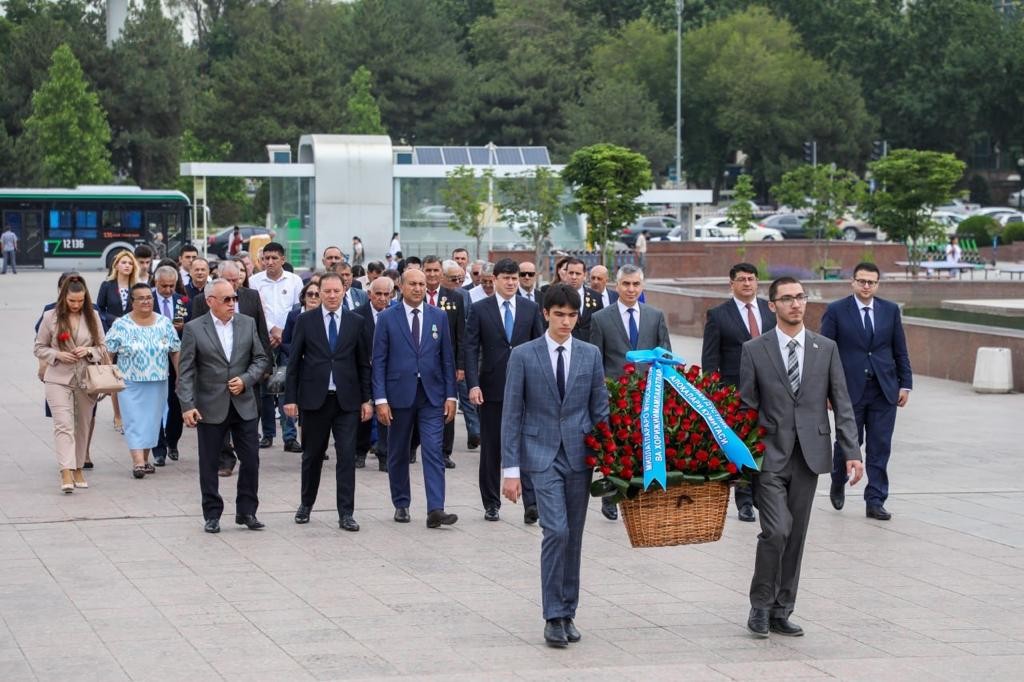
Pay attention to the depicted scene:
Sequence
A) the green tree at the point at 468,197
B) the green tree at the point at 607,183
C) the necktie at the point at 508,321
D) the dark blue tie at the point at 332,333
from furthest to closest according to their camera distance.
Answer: the green tree at the point at 468,197 → the green tree at the point at 607,183 → the necktie at the point at 508,321 → the dark blue tie at the point at 332,333

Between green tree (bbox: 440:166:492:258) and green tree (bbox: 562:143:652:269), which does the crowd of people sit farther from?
green tree (bbox: 440:166:492:258)

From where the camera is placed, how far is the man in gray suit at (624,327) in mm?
11375

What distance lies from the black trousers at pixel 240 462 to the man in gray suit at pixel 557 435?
3.35 metres

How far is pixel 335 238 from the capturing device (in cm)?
4456

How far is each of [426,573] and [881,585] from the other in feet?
8.54

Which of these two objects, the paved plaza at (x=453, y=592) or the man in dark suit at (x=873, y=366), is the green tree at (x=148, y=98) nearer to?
the paved plaza at (x=453, y=592)

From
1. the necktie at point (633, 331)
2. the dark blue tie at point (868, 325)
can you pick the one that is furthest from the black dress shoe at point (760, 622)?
the dark blue tie at point (868, 325)

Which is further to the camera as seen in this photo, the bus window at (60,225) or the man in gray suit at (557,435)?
the bus window at (60,225)

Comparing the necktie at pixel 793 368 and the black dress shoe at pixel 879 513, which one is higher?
the necktie at pixel 793 368

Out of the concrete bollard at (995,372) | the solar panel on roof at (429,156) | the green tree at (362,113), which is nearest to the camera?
the concrete bollard at (995,372)

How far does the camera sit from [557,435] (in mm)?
7816

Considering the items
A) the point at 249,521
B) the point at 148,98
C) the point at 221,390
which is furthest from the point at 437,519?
the point at 148,98

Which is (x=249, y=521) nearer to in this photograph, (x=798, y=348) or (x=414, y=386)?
(x=414, y=386)

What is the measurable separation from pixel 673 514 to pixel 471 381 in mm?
3877
